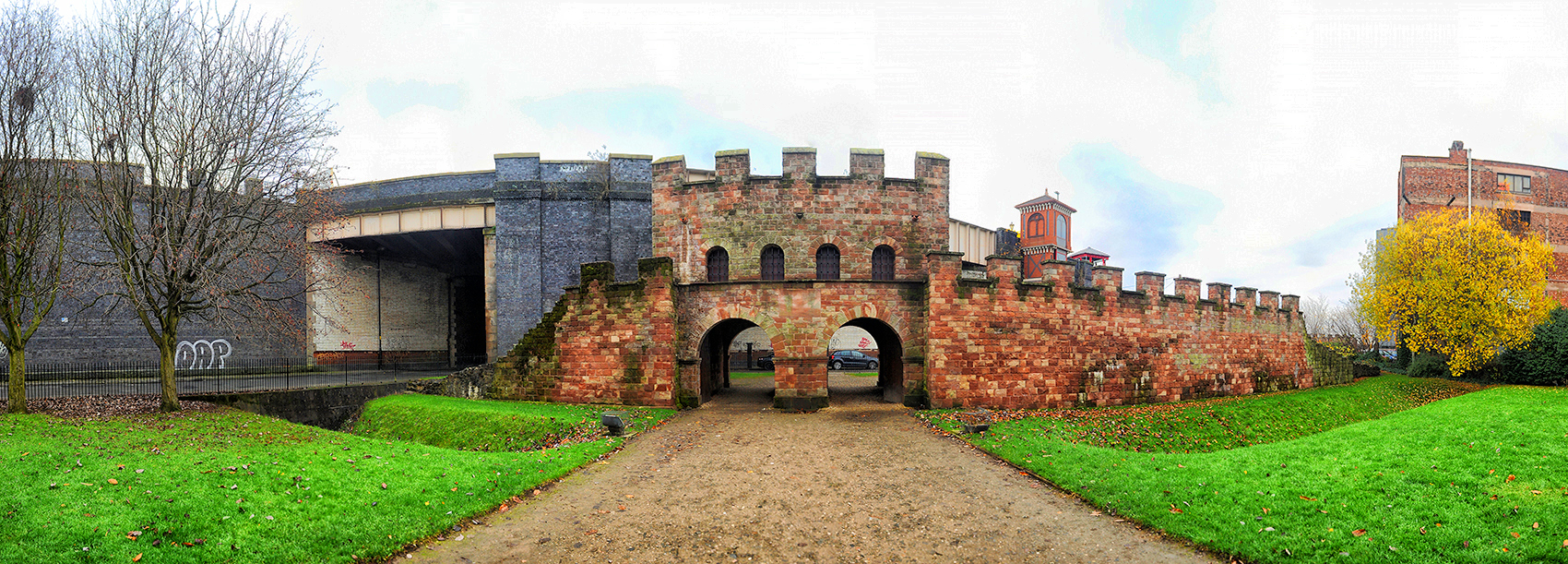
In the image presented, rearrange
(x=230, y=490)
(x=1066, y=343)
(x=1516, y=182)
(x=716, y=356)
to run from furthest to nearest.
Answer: (x=1516, y=182)
(x=716, y=356)
(x=1066, y=343)
(x=230, y=490)

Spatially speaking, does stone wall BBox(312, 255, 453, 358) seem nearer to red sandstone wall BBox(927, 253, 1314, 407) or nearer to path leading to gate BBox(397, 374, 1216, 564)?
path leading to gate BBox(397, 374, 1216, 564)

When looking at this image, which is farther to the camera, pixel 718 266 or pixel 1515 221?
pixel 1515 221

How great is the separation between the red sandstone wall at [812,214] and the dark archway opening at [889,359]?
2201mm

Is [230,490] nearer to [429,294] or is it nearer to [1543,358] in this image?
[429,294]

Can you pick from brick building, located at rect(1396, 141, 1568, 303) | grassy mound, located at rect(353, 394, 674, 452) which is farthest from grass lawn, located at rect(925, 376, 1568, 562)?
brick building, located at rect(1396, 141, 1568, 303)

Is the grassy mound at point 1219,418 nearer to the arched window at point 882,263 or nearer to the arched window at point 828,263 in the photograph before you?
the arched window at point 882,263

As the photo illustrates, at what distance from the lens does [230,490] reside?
7.85 meters

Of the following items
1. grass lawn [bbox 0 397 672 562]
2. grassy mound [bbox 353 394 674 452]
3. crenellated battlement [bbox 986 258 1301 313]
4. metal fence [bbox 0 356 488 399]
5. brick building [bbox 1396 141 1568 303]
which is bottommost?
grassy mound [bbox 353 394 674 452]

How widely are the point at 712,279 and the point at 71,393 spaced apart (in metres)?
17.5

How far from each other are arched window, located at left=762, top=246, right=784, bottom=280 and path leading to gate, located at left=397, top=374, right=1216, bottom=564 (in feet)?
20.2

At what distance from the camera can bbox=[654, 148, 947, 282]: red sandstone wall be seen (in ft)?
59.1

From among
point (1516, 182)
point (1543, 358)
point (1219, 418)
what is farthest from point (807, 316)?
point (1516, 182)

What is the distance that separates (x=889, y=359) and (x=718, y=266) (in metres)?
6.23

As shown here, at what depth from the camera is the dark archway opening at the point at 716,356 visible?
747 inches
